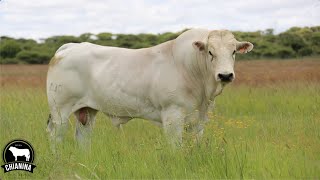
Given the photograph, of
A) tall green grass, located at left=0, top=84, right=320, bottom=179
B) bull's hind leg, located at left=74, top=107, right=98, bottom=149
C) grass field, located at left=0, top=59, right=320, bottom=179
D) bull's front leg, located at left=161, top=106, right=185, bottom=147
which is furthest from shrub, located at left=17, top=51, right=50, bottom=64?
bull's front leg, located at left=161, top=106, right=185, bottom=147

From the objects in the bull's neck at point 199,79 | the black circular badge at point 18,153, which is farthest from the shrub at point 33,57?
the black circular badge at point 18,153

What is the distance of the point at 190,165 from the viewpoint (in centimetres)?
560

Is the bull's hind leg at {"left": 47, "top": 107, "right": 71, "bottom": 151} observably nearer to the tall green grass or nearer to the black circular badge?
the tall green grass

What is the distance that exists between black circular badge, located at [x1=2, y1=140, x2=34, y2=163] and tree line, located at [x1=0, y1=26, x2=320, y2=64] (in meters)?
27.5

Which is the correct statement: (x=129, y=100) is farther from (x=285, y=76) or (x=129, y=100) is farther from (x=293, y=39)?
(x=293, y=39)

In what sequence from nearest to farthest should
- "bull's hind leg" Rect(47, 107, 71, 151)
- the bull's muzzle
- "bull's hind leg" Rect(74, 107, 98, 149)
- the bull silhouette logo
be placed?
the bull silhouette logo → the bull's muzzle → "bull's hind leg" Rect(47, 107, 71, 151) → "bull's hind leg" Rect(74, 107, 98, 149)

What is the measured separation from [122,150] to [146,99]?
1239 mm

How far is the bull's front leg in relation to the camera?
6.93m

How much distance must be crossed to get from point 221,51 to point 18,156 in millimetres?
2595

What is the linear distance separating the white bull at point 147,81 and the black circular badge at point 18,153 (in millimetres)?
696

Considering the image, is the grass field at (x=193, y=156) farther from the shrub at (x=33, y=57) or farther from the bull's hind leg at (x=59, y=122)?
the shrub at (x=33, y=57)

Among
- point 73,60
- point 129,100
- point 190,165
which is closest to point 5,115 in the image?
point 73,60

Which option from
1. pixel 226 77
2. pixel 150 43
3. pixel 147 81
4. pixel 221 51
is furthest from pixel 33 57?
pixel 226 77

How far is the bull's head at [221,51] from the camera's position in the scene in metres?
6.49
